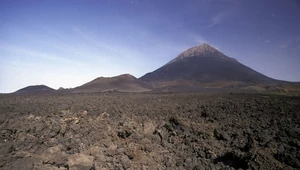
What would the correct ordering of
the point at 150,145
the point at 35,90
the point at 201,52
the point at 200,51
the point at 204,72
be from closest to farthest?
the point at 150,145, the point at 35,90, the point at 204,72, the point at 201,52, the point at 200,51

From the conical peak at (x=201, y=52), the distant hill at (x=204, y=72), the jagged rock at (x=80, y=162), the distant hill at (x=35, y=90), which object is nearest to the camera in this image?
the jagged rock at (x=80, y=162)

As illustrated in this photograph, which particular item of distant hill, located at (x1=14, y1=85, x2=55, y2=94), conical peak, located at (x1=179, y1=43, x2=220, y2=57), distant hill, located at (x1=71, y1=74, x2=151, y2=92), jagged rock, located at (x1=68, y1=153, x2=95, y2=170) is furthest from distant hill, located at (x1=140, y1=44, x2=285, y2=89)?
jagged rock, located at (x1=68, y1=153, x2=95, y2=170)

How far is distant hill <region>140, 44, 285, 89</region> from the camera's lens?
64.0 meters

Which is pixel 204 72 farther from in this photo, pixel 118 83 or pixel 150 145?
pixel 150 145

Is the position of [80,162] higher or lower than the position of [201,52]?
lower

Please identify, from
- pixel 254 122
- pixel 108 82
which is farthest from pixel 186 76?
pixel 254 122

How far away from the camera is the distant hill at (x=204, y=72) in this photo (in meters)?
64.0

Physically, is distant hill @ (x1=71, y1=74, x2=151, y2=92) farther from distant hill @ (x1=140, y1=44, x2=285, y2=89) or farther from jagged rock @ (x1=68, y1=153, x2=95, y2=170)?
jagged rock @ (x1=68, y1=153, x2=95, y2=170)

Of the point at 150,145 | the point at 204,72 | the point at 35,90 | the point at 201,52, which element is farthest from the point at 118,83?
the point at 201,52

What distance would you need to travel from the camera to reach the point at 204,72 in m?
75.9

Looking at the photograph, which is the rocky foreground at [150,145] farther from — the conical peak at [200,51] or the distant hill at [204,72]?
the conical peak at [200,51]

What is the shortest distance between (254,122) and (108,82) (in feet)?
156

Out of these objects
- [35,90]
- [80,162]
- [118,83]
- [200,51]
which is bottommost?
[80,162]

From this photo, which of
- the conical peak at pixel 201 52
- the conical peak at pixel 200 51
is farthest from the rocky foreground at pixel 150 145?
the conical peak at pixel 200 51
